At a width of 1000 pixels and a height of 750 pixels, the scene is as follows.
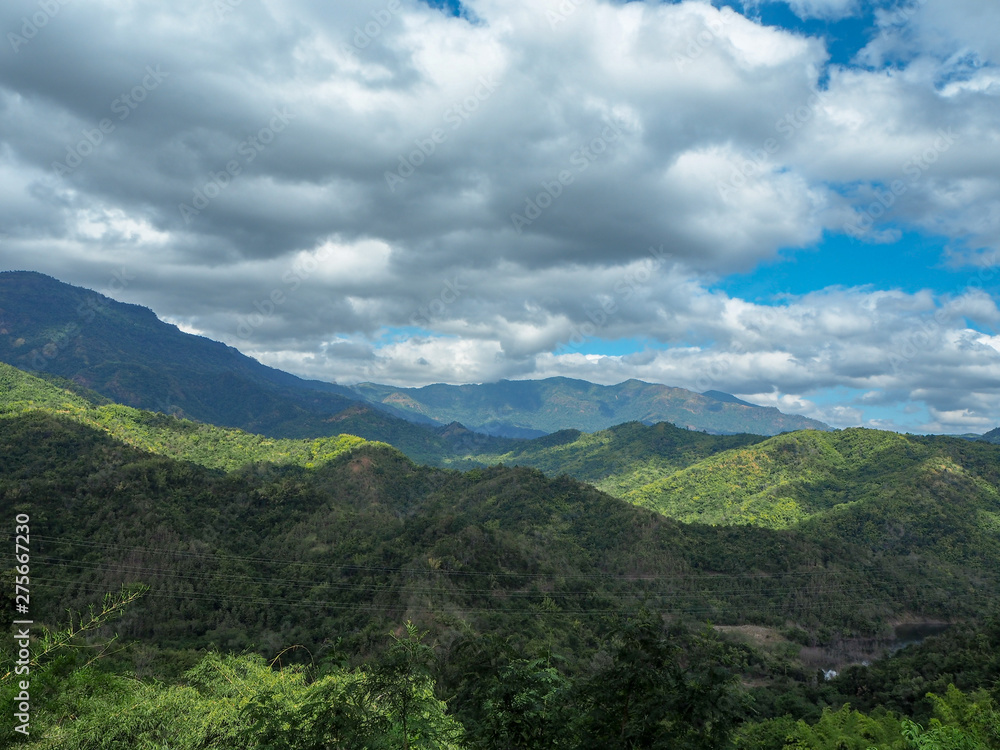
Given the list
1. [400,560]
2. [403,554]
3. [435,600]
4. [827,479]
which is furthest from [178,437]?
[827,479]

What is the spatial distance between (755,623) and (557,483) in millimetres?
63390

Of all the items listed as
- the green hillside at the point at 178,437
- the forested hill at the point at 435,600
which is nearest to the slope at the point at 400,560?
the forested hill at the point at 435,600

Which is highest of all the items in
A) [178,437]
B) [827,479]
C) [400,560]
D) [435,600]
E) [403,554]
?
[178,437]

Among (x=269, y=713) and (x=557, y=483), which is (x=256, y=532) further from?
(x=269, y=713)

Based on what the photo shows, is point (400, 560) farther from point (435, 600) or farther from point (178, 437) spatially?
point (178, 437)

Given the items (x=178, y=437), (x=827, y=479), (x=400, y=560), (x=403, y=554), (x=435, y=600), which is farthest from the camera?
(x=827, y=479)

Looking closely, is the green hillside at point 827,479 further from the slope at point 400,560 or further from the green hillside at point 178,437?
the green hillside at point 178,437

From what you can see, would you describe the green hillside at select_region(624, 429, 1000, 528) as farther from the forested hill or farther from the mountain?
the mountain

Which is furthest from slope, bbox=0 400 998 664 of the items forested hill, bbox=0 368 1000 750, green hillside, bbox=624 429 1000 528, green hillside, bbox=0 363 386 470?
green hillside, bbox=0 363 386 470

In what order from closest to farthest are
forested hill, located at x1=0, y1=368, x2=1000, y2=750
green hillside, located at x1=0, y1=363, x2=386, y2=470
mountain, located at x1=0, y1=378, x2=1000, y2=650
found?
1. forested hill, located at x1=0, y1=368, x2=1000, y2=750
2. mountain, located at x1=0, y1=378, x2=1000, y2=650
3. green hillside, located at x1=0, y1=363, x2=386, y2=470

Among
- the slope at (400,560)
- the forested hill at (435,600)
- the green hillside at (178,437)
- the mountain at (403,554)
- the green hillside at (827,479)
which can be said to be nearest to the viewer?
the forested hill at (435,600)

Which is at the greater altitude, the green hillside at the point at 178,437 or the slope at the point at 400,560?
the green hillside at the point at 178,437

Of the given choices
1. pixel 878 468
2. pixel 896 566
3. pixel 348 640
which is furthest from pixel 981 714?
pixel 878 468

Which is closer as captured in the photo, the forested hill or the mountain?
the forested hill
